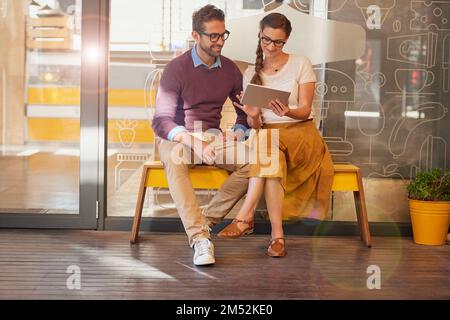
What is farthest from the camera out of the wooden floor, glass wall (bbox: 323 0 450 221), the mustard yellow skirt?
glass wall (bbox: 323 0 450 221)

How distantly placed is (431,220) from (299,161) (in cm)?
86

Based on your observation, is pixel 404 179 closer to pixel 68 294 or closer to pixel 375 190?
pixel 375 190

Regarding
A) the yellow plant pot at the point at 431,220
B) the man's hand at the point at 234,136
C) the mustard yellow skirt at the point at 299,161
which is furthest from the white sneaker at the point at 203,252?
the yellow plant pot at the point at 431,220

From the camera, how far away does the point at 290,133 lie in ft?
12.6

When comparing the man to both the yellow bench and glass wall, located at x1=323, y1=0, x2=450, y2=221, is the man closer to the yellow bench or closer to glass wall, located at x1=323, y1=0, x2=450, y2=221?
the yellow bench

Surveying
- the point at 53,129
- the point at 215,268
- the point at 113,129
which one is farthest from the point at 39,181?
the point at 215,268

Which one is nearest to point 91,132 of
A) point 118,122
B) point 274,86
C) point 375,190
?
point 118,122

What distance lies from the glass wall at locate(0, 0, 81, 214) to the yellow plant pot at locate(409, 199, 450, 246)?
2.04 m

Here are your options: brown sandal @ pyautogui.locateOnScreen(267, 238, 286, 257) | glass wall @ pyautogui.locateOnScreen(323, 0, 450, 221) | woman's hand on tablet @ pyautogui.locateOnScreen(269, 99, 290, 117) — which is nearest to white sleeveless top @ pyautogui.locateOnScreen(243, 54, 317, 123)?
woman's hand on tablet @ pyautogui.locateOnScreen(269, 99, 290, 117)

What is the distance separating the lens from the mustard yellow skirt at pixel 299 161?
148 inches

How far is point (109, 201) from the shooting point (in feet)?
14.3

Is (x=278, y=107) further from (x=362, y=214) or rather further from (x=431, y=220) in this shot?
(x=431, y=220)

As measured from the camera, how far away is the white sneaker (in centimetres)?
347

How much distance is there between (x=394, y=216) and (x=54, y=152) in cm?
213
